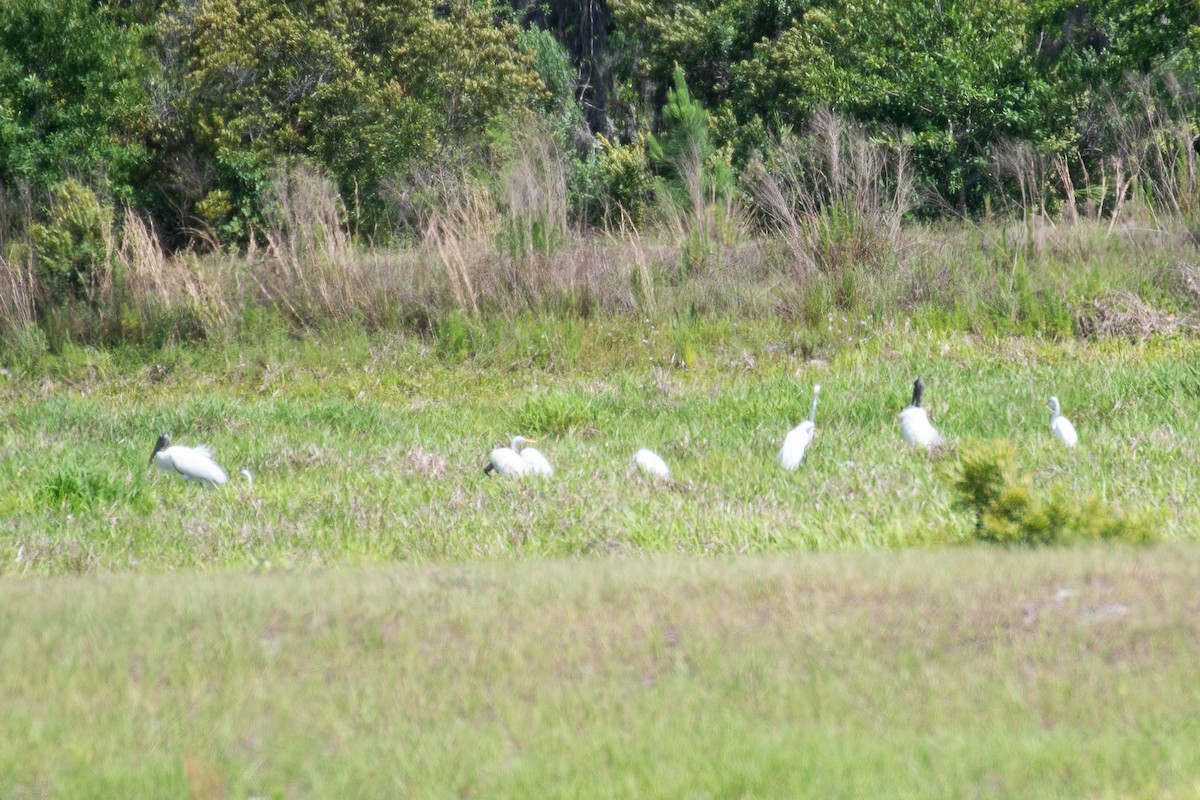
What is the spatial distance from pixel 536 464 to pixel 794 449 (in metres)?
1.58

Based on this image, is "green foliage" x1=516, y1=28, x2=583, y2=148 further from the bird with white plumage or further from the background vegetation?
the bird with white plumage

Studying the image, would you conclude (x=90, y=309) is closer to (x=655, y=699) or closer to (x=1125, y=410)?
(x=1125, y=410)

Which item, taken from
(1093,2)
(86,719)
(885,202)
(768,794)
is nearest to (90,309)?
(885,202)

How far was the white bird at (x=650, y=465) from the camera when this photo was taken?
716cm

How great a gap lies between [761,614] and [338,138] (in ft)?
72.3

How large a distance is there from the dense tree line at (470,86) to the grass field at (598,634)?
856cm

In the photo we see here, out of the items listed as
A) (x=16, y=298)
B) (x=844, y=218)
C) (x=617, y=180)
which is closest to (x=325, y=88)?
(x=617, y=180)

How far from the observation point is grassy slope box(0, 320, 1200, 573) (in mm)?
5844

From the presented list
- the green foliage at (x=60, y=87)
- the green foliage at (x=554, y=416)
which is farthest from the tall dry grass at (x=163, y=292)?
the green foliage at (x=60, y=87)

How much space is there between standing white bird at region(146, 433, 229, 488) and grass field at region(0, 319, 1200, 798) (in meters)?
0.19

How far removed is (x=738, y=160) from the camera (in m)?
25.9

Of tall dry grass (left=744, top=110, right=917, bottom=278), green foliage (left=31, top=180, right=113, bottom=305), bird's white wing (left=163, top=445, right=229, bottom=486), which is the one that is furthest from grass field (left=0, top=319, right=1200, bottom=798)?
green foliage (left=31, top=180, right=113, bottom=305)

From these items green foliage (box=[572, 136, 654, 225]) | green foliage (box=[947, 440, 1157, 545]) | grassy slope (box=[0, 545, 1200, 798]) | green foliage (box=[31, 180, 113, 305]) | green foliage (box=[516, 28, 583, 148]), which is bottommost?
green foliage (box=[572, 136, 654, 225])

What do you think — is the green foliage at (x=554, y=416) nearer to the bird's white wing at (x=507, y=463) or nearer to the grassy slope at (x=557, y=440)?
the grassy slope at (x=557, y=440)
